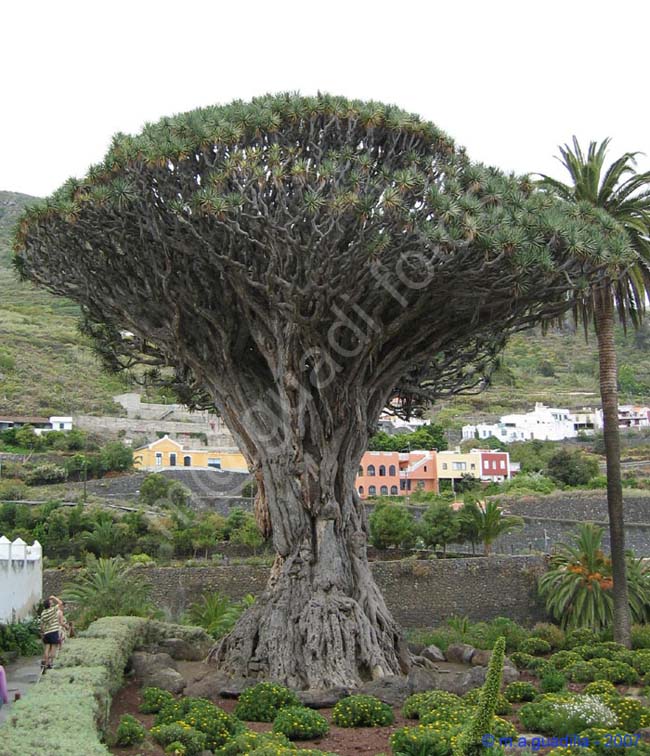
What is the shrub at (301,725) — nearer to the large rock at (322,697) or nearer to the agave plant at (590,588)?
the large rock at (322,697)

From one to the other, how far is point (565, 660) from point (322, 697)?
5.01 m

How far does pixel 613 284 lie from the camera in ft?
59.0

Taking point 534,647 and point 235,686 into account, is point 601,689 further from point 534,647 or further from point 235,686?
point 534,647

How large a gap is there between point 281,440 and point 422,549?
2095 centimetres

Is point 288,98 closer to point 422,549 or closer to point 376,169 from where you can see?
point 376,169

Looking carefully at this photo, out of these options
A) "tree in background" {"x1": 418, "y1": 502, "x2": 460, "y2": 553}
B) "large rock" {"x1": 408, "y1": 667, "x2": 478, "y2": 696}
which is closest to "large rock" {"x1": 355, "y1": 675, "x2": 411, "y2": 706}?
"large rock" {"x1": 408, "y1": 667, "x2": 478, "y2": 696}

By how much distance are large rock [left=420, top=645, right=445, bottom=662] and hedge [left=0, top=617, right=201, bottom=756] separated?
18.4 feet

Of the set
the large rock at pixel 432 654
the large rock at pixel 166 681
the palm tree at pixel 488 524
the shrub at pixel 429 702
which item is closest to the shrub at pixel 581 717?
the shrub at pixel 429 702

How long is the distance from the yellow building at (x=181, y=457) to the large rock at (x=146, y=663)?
137ft

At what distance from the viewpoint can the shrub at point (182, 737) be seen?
9195mm

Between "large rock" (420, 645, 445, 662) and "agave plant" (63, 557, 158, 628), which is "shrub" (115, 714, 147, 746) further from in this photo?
"agave plant" (63, 557, 158, 628)

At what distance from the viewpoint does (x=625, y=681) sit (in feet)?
45.4

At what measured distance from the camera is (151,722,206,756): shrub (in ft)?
30.2

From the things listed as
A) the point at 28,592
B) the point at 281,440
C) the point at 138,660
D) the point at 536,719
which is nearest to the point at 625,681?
the point at 536,719
